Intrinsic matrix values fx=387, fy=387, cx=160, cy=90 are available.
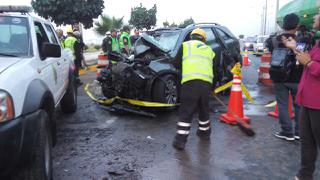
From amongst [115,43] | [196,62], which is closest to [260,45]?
[115,43]

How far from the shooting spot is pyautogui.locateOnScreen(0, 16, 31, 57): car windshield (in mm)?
4558

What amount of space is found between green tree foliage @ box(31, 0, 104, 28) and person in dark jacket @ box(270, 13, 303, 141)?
14026 mm

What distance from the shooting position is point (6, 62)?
3.99m

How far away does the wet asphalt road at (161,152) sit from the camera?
15.0 feet

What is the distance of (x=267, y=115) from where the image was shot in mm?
7535

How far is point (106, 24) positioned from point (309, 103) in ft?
93.8

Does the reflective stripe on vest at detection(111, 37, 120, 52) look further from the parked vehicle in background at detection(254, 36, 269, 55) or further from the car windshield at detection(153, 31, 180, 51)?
the parked vehicle in background at detection(254, 36, 269, 55)

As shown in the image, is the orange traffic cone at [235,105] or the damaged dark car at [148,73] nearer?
the orange traffic cone at [235,105]

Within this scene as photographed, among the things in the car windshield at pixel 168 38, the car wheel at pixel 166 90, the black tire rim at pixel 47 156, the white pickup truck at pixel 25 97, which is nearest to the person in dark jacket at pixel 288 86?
the car wheel at pixel 166 90

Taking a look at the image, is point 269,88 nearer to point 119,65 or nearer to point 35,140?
point 119,65

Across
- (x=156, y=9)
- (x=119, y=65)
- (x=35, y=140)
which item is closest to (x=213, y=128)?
(x=119, y=65)

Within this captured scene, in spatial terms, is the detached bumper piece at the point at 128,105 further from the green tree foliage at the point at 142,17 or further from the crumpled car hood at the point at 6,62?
the green tree foliage at the point at 142,17

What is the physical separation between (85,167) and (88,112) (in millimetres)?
3265

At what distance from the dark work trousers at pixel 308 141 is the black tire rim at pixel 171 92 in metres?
3.59
